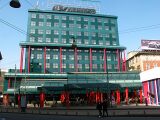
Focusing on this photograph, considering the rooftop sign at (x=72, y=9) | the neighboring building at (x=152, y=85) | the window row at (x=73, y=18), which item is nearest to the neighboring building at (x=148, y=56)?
the window row at (x=73, y=18)

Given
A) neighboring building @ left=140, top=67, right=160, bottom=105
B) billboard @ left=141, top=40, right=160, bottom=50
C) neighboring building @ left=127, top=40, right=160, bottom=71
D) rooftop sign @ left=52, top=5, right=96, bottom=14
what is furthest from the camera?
rooftop sign @ left=52, top=5, right=96, bottom=14

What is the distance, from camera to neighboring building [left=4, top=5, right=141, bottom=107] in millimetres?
85062

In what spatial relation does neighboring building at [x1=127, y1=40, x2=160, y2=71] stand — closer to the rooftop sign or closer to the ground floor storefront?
the ground floor storefront

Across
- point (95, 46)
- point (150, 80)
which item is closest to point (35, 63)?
point (95, 46)

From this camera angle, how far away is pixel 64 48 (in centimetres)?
9262

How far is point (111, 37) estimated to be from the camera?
98500 millimetres

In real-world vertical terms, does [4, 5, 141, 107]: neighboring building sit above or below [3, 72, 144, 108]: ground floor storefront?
above

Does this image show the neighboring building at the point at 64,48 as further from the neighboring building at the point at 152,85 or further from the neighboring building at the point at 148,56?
the neighboring building at the point at 152,85

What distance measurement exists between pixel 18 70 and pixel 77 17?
3045 cm

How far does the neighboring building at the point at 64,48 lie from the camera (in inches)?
3349

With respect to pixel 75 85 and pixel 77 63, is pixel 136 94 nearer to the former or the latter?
pixel 75 85

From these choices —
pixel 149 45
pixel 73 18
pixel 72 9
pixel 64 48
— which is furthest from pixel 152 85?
pixel 72 9

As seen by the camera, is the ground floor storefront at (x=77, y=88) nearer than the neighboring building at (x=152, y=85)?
No

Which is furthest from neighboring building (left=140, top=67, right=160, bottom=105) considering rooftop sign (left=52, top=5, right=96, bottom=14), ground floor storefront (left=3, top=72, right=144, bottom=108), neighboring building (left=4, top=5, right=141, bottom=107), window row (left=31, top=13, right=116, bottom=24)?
rooftop sign (left=52, top=5, right=96, bottom=14)
